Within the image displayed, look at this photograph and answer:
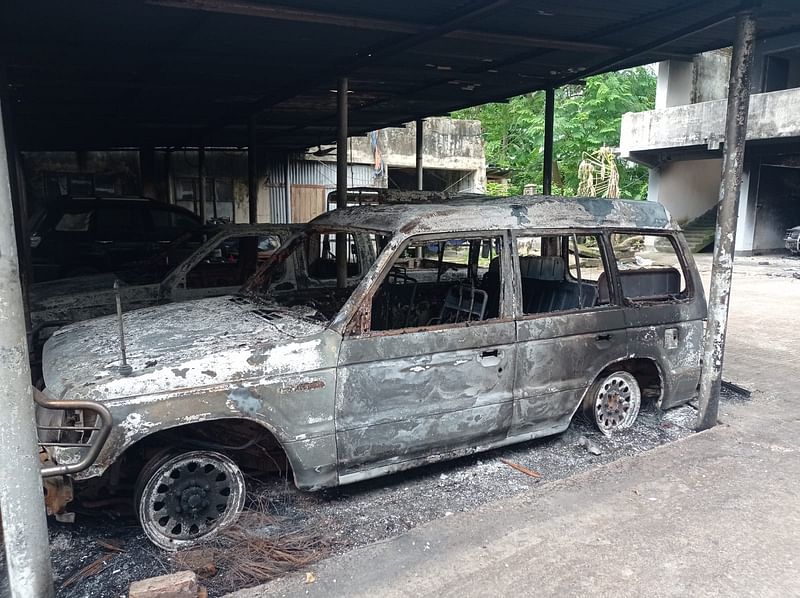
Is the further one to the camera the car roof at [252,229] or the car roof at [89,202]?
the car roof at [89,202]

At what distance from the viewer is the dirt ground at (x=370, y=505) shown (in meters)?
3.05

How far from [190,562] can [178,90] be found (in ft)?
22.8

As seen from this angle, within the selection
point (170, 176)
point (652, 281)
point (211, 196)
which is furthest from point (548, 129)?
point (170, 176)

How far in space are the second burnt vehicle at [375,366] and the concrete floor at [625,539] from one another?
553 mm

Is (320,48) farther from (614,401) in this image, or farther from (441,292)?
(614,401)

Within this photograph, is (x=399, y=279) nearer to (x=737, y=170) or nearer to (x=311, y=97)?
(x=737, y=170)

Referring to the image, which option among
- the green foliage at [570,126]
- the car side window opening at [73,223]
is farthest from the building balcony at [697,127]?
the car side window opening at [73,223]

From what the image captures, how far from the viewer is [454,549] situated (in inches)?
126

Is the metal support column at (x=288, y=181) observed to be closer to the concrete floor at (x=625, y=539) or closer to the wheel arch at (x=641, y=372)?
the wheel arch at (x=641, y=372)

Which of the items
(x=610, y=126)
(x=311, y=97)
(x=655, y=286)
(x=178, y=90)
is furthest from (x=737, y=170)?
(x=610, y=126)

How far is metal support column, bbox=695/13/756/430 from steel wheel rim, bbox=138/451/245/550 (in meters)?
3.81

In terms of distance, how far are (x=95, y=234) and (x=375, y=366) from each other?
678 cm

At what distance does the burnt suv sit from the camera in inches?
324

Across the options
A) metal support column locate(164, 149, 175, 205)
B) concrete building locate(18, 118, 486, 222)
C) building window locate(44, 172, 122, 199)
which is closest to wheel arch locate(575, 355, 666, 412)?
concrete building locate(18, 118, 486, 222)
